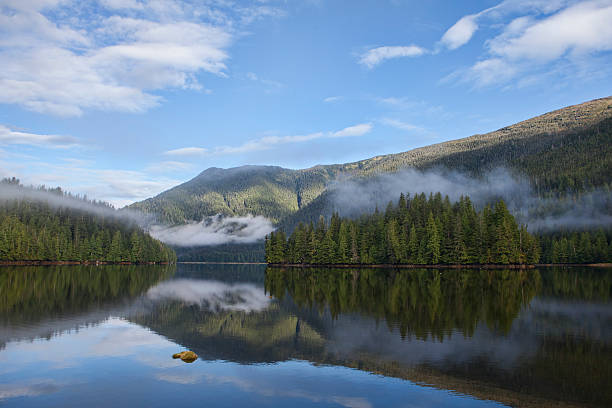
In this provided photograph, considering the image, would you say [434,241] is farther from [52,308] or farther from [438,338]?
Result: [52,308]

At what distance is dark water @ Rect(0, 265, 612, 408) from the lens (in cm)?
1878

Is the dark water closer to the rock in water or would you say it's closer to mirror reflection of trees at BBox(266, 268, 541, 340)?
mirror reflection of trees at BBox(266, 268, 541, 340)

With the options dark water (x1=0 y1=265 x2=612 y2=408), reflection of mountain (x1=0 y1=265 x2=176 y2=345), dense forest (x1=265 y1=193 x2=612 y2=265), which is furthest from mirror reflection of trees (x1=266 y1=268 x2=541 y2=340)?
dense forest (x1=265 y1=193 x2=612 y2=265)

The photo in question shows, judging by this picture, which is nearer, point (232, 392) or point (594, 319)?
point (232, 392)

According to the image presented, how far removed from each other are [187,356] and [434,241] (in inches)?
4428

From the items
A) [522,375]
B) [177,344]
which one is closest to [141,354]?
[177,344]

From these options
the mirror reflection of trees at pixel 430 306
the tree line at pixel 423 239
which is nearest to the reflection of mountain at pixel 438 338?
the mirror reflection of trees at pixel 430 306

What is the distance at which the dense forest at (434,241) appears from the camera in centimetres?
12300

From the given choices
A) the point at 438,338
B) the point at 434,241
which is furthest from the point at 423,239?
the point at 438,338

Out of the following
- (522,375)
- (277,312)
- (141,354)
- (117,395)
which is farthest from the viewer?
(277,312)

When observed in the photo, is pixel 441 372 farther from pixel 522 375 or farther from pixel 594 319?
pixel 594 319

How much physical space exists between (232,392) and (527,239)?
132m

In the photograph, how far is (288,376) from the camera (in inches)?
867

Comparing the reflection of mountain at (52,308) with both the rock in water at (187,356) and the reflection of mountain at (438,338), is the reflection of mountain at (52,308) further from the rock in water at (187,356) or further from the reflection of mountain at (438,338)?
the rock in water at (187,356)
